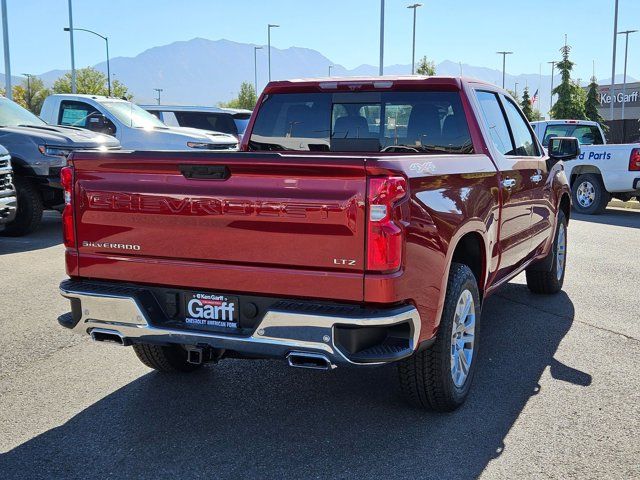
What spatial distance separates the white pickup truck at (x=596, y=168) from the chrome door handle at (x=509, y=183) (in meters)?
9.83

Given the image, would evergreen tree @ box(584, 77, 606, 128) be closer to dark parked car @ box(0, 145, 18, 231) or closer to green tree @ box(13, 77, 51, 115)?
dark parked car @ box(0, 145, 18, 231)

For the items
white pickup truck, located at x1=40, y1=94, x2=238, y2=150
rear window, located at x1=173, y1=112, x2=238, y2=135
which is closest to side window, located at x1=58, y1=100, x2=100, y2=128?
white pickup truck, located at x1=40, y1=94, x2=238, y2=150

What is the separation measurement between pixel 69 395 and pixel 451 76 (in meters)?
3.21

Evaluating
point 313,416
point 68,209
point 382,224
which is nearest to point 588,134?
point 313,416

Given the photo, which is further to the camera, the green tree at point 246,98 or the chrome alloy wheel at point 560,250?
the green tree at point 246,98

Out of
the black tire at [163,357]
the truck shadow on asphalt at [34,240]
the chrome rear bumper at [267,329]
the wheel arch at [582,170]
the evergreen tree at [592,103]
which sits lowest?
the truck shadow on asphalt at [34,240]

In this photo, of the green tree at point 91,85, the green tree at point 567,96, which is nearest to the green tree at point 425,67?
the green tree at point 567,96

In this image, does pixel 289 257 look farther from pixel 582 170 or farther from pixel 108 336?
pixel 582 170

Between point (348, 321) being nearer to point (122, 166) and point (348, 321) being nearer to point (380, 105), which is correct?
point (122, 166)

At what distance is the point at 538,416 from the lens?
407 centimetres

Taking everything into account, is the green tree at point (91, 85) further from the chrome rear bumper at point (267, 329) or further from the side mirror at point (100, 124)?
the chrome rear bumper at point (267, 329)

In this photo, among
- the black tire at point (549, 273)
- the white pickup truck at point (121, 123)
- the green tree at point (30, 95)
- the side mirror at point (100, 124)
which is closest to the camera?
the black tire at point (549, 273)

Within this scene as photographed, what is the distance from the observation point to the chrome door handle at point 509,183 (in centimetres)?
489

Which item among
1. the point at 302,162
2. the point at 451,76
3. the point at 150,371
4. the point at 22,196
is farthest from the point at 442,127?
the point at 22,196
